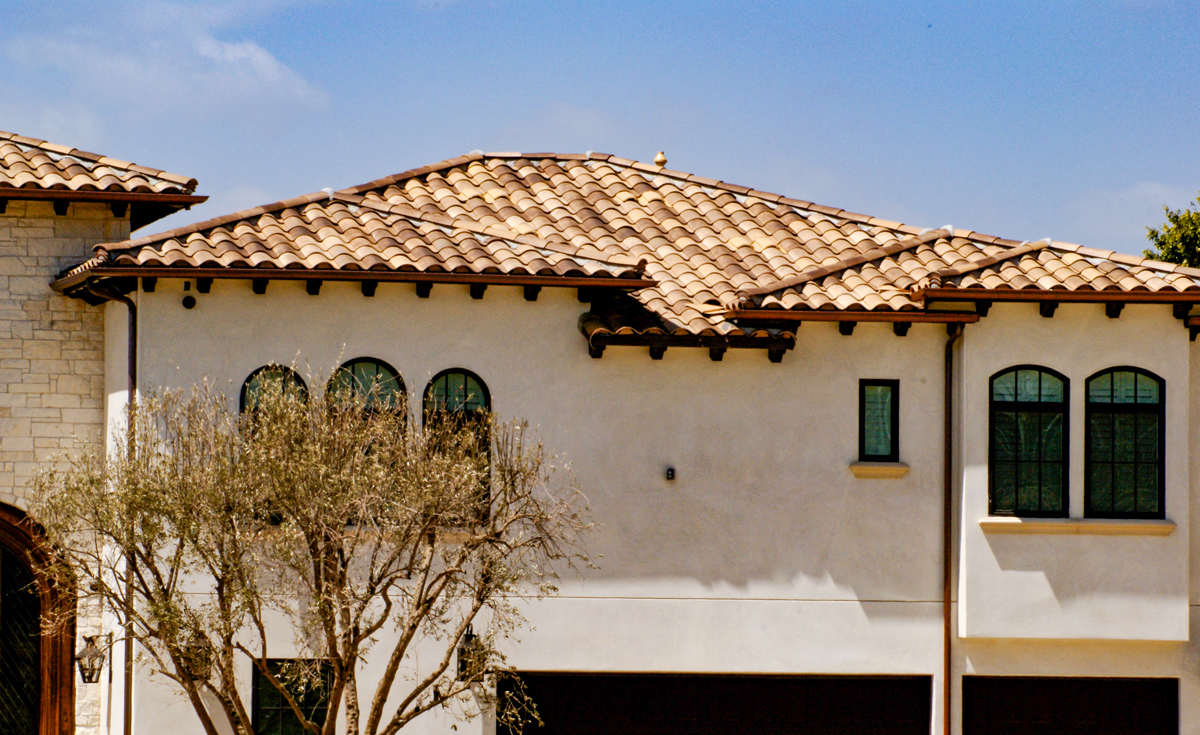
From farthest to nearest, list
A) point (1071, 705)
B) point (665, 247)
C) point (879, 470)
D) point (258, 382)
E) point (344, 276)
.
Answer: point (665, 247) < point (1071, 705) < point (879, 470) < point (258, 382) < point (344, 276)

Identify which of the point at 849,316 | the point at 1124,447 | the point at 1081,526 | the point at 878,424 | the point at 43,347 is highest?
the point at 849,316

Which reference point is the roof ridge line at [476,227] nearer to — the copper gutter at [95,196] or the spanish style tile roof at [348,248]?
the spanish style tile roof at [348,248]

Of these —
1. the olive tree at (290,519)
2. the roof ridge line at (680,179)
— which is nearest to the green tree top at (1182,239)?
the roof ridge line at (680,179)

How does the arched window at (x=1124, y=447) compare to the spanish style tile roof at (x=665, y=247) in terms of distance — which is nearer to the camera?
the spanish style tile roof at (x=665, y=247)

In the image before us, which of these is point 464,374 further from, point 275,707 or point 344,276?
point 275,707

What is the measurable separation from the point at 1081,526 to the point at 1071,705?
2357 mm

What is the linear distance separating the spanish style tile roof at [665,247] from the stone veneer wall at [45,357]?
1.95 meters

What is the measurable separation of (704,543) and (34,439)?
827 cm

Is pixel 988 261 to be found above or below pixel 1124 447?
above

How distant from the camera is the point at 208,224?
13852mm

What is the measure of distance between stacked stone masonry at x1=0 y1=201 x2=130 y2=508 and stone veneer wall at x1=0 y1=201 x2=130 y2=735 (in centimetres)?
1

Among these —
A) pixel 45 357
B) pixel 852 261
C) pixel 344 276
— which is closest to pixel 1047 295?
pixel 852 261

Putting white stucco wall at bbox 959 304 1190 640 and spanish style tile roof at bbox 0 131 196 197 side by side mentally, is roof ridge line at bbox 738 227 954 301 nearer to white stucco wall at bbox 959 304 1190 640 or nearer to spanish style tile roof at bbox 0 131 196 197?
white stucco wall at bbox 959 304 1190 640

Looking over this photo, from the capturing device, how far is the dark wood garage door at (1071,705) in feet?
46.5
